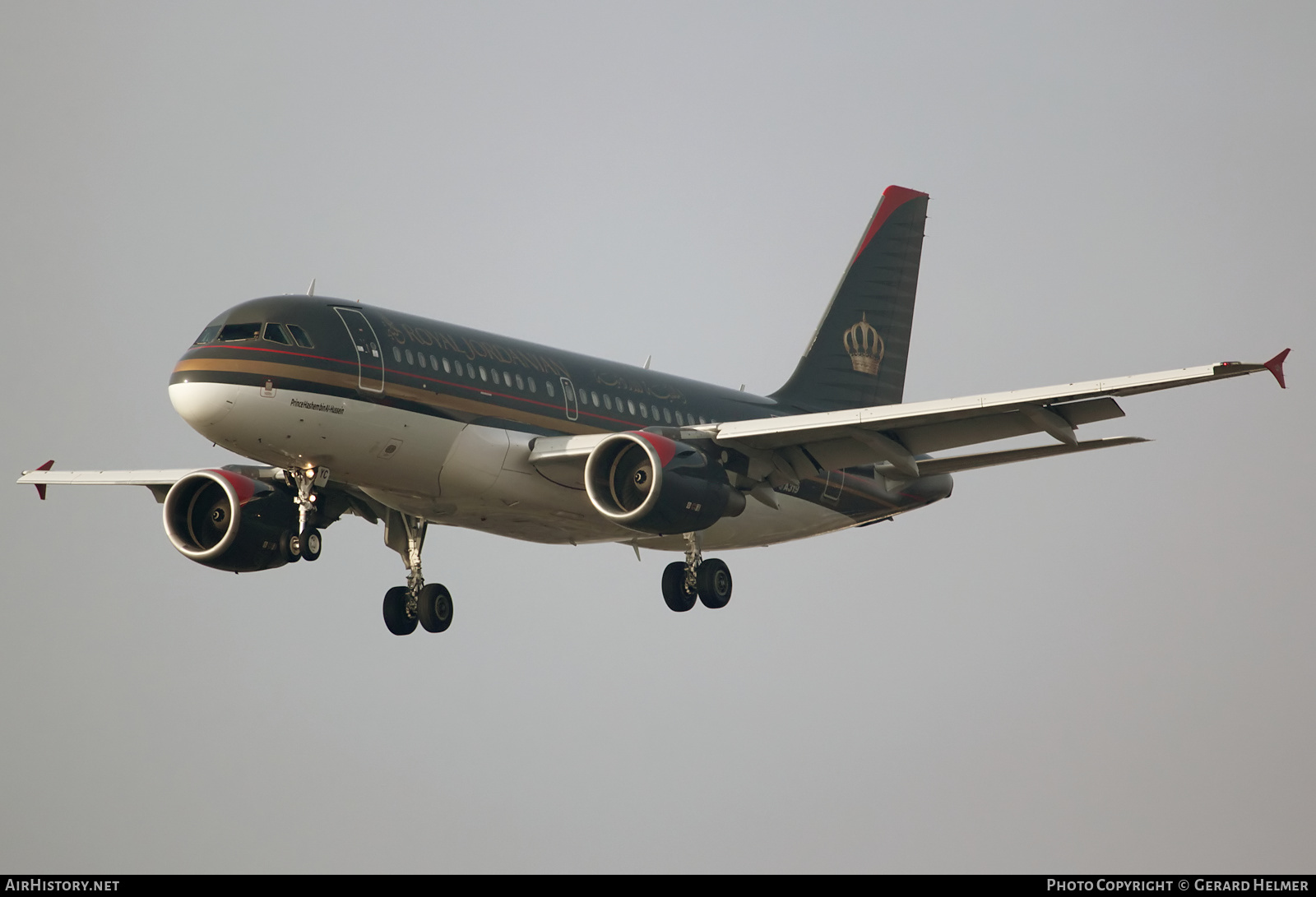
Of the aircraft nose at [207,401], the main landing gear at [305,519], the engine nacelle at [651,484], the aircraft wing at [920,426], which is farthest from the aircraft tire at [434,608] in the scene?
the aircraft nose at [207,401]

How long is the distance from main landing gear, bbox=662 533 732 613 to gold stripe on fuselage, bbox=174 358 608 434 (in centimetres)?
522

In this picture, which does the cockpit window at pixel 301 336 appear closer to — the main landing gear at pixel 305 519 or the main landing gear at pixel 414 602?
the main landing gear at pixel 305 519

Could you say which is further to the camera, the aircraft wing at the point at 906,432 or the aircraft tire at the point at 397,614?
the aircraft tire at the point at 397,614

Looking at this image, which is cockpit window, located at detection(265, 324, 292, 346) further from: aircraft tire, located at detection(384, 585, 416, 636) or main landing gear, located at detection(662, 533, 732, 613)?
main landing gear, located at detection(662, 533, 732, 613)

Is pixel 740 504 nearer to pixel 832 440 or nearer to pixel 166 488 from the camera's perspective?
pixel 832 440

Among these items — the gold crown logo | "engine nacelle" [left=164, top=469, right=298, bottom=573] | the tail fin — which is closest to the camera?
"engine nacelle" [left=164, top=469, right=298, bottom=573]

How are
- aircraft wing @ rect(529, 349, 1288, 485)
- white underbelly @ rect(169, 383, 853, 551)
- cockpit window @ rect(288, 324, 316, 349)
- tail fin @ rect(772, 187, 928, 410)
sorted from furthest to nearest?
A: tail fin @ rect(772, 187, 928, 410), cockpit window @ rect(288, 324, 316, 349), aircraft wing @ rect(529, 349, 1288, 485), white underbelly @ rect(169, 383, 853, 551)

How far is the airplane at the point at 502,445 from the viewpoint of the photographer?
101 feet

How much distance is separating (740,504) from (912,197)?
1776cm

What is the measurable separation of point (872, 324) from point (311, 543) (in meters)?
20.4

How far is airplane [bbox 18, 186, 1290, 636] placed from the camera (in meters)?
30.8

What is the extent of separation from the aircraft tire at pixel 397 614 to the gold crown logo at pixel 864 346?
1561cm

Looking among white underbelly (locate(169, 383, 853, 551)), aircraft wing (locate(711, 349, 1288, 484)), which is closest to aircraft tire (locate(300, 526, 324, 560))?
white underbelly (locate(169, 383, 853, 551))

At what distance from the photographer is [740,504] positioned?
115 ft
